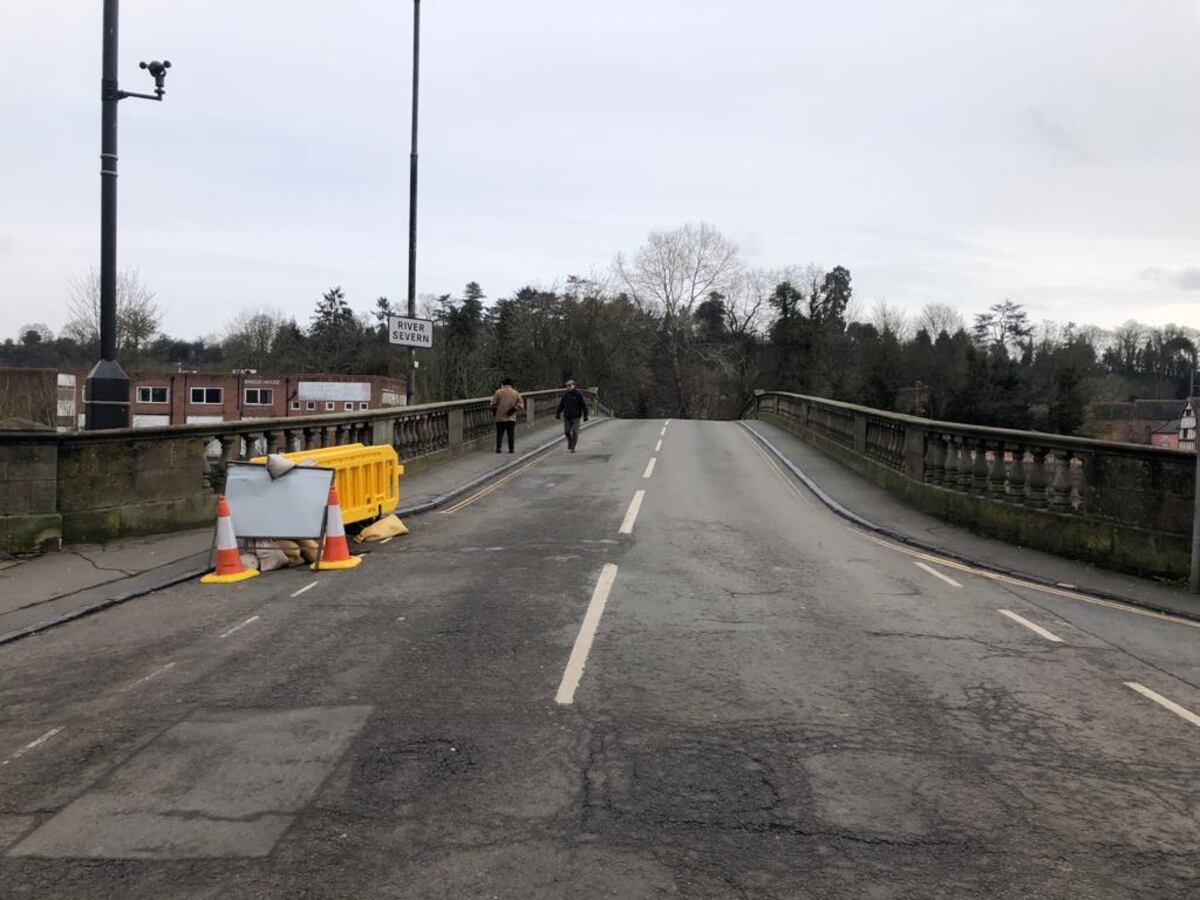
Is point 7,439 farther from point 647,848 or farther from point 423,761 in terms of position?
point 647,848

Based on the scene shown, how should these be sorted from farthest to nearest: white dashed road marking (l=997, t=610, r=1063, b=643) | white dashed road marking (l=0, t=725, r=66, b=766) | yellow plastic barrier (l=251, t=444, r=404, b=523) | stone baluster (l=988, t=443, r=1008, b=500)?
1. stone baluster (l=988, t=443, r=1008, b=500)
2. yellow plastic barrier (l=251, t=444, r=404, b=523)
3. white dashed road marking (l=997, t=610, r=1063, b=643)
4. white dashed road marking (l=0, t=725, r=66, b=766)

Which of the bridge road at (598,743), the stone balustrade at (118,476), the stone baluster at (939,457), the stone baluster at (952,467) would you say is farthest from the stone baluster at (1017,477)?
the stone balustrade at (118,476)

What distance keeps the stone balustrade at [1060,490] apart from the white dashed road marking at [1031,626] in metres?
3.14

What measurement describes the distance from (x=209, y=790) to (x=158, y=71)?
10.9m

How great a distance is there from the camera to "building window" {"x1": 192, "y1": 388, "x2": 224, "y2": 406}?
278ft

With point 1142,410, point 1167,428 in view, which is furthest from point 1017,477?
point 1142,410

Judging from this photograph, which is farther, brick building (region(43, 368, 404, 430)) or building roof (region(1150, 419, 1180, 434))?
building roof (region(1150, 419, 1180, 434))

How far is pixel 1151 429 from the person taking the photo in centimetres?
8862

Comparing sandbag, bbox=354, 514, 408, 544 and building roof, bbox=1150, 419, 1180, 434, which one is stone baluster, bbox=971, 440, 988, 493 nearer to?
sandbag, bbox=354, 514, 408, 544

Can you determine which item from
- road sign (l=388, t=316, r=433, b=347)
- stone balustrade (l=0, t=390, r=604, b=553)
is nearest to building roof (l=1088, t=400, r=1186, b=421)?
road sign (l=388, t=316, r=433, b=347)

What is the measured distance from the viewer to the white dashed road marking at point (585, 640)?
5.56 m

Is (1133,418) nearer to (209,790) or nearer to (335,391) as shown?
(335,391)

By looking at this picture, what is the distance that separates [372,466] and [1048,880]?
9.59m

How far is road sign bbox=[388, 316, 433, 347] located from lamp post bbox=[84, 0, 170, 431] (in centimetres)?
702
